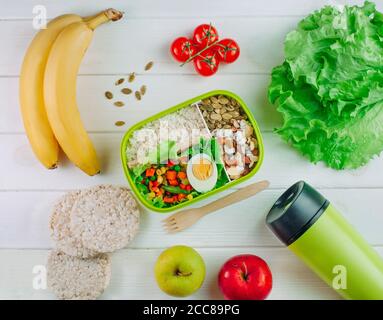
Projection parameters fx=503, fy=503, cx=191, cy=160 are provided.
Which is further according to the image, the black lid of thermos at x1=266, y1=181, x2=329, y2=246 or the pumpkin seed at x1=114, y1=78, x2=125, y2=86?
the pumpkin seed at x1=114, y1=78, x2=125, y2=86

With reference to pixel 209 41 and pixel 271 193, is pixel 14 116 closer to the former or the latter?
pixel 209 41

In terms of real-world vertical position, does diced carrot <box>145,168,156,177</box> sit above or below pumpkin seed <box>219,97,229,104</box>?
below

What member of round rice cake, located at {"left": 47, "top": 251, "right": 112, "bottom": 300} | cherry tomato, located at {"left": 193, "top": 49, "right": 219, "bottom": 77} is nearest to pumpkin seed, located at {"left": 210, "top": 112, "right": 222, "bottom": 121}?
cherry tomato, located at {"left": 193, "top": 49, "right": 219, "bottom": 77}

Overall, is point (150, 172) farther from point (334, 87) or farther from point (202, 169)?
point (334, 87)

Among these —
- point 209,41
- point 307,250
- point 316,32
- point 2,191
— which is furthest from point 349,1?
point 2,191

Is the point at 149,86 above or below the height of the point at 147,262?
above

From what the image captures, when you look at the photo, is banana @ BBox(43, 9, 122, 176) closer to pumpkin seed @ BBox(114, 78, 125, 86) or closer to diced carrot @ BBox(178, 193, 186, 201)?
pumpkin seed @ BBox(114, 78, 125, 86)

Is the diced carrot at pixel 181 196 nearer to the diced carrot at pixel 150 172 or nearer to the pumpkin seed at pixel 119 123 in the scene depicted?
the diced carrot at pixel 150 172
